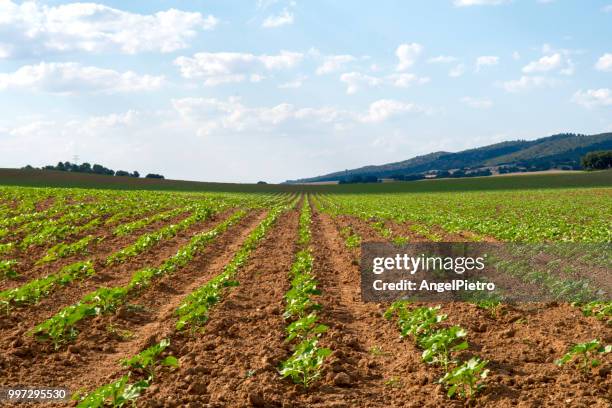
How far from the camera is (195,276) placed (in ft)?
44.3

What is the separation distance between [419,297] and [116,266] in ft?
26.7

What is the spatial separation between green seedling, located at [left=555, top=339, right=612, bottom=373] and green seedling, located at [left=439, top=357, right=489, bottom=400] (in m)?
Answer: 0.94

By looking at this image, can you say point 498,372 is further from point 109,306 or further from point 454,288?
point 109,306

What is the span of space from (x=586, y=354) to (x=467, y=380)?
1706 millimetres

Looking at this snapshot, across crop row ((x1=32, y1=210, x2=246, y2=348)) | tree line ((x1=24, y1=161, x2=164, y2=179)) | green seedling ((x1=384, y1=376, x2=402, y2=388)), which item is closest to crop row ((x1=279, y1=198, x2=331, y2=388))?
green seedling ((x1=384, y1=376, x2=402, y2=388))

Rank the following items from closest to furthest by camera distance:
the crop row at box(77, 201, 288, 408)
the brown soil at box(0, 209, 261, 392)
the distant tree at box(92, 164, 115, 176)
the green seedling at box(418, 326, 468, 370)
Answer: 1. the crop row at box(77, 201, 288, 408)
2. the green seedling at box(418, 326, 468, 370)
3. the brown soil at box(0, 209, 261, 392)
4. the distant tree at box(92, 164, 115, 176)

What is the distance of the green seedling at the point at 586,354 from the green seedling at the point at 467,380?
94 centimetres

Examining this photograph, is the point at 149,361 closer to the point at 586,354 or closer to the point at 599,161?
the point at 586,354

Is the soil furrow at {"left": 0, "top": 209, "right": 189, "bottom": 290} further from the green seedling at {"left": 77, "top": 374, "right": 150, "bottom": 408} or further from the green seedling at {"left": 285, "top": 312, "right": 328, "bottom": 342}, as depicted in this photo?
the green seedling at {"left": 77, "top": 374, "right": 150, "bottom": 408}

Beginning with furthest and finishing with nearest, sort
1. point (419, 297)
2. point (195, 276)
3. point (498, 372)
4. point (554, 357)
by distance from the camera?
point (195, 276)
point (419, 297)
point (554, 357)
point (498, 372)

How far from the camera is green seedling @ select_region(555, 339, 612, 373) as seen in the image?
588 centimetres

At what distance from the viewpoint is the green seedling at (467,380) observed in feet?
18.3

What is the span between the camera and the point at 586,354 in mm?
6387

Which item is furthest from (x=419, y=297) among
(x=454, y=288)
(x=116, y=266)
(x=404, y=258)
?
(x=116, y=266)
